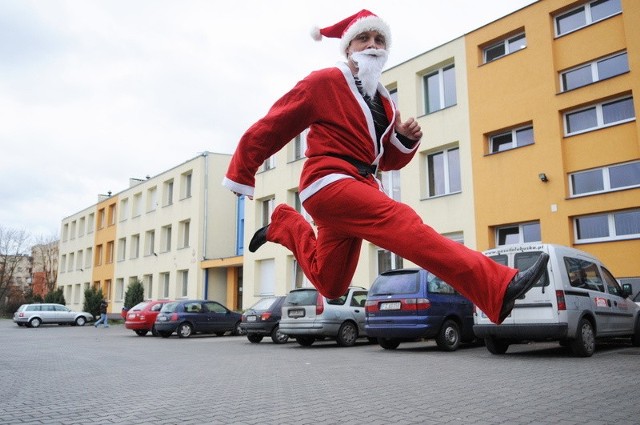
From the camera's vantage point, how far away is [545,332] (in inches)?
387

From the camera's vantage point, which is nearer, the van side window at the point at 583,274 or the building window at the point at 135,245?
the van side window at the point at 583,274

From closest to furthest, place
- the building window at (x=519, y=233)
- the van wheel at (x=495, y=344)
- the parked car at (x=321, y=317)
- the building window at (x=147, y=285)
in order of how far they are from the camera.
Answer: the van wheel at (x=495, y=344), the parked car at (x=321, y=317), the building window at (x=519, y=233), the building window at (x=147, y=285)

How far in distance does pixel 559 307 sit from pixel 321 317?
6.37 m

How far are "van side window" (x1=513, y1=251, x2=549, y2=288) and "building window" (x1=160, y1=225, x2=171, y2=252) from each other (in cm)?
3156

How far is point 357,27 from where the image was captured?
3.83 meters

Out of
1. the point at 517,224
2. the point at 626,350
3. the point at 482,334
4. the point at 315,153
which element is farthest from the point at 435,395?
the point at 517,224

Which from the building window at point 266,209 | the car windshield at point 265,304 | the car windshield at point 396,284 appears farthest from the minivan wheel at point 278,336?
the building window at point 266,209

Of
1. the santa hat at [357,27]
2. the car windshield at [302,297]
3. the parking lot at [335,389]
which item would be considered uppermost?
the santa hat at [357,27]

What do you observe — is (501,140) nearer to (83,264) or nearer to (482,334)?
(482,334)

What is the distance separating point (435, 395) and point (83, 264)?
51.8 metres

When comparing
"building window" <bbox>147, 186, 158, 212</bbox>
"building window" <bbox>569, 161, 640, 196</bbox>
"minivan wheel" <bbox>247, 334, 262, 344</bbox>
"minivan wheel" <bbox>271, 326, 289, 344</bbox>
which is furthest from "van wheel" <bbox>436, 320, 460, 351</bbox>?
"building window" <bbox>147, 186, 158, 212</bbox>

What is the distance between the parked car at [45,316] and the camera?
33.8 m

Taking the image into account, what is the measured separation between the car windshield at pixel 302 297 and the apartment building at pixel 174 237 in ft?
52.9

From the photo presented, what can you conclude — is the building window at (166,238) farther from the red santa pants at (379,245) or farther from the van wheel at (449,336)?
the red santa pants at (379,245)
